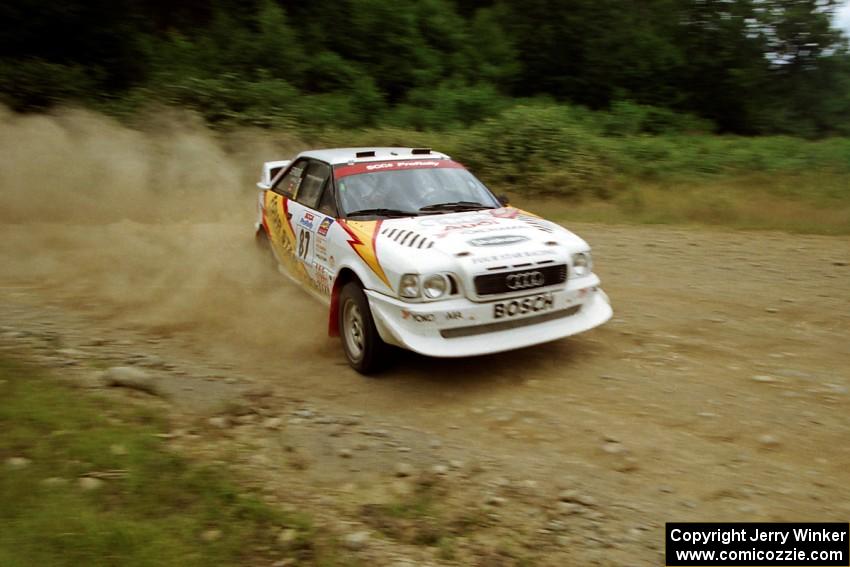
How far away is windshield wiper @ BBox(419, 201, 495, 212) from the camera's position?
6.11 meters

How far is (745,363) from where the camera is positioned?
5418 millimetres

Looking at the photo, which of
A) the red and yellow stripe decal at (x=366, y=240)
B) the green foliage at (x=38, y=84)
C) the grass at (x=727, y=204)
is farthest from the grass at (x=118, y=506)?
the green foliage at (x=38, y=84)

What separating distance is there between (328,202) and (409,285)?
160cm

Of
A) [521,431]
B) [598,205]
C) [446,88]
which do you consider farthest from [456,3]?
[521,431]

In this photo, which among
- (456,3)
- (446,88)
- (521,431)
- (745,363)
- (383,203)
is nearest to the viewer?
(521,431)

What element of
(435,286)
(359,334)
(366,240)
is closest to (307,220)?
(366,240)

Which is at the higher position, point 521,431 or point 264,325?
point 264,325

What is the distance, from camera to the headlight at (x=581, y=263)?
5512 mm

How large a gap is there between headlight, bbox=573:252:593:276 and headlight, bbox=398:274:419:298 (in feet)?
4.23

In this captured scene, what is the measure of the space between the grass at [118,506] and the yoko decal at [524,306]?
6.88ft

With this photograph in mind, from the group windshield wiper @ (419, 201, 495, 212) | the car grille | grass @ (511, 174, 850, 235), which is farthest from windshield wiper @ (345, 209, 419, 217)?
grass @ (511, 174, 850, 235)

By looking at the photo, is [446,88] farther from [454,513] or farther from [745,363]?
[454,513]

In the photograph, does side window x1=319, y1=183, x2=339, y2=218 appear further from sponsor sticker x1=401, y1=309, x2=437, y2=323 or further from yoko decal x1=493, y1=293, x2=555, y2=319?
yoko decal x1=493, y1=293, x2=555, y2=319

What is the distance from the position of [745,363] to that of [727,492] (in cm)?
192
